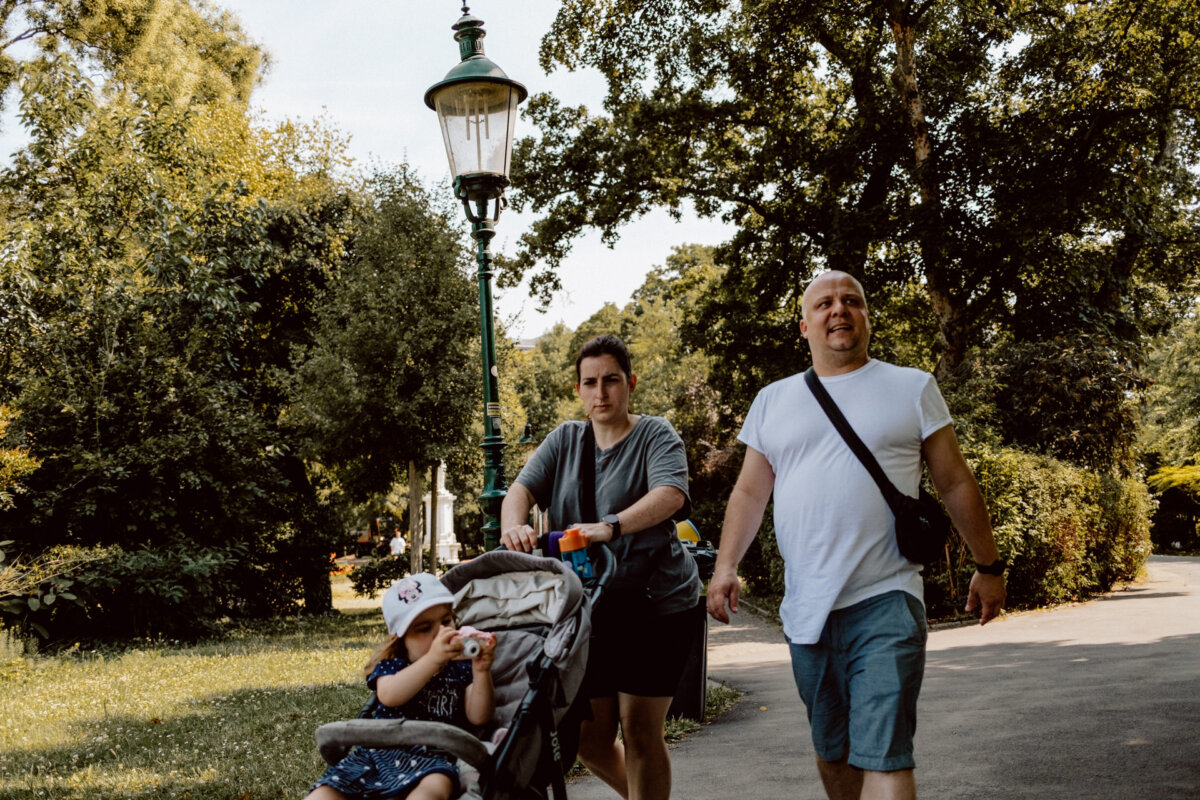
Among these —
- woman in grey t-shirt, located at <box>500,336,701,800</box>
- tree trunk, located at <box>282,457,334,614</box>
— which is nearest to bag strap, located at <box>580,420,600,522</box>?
woman in grey t-shirt, located at <box>500,336,701,800</box>

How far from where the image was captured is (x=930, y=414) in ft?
11.3

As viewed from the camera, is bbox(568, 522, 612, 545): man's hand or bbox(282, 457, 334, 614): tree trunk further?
bbox(282, 457, 334, 614): tree trunk

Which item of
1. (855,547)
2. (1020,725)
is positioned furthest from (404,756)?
(1020,725)

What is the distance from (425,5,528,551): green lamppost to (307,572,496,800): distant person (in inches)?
129

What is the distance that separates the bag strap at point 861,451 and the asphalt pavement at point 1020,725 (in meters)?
2.71

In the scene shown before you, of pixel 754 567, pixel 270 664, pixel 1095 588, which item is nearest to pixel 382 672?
pixel 270 664

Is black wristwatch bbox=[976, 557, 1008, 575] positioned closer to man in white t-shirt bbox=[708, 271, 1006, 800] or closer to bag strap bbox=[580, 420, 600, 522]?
man in white t-shirt bbox=[708, 271, 1006, 800]

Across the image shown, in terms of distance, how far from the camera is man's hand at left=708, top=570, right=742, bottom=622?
147 inches

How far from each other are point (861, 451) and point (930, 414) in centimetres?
29

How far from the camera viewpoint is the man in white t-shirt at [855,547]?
3244mm

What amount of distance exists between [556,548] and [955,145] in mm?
16465

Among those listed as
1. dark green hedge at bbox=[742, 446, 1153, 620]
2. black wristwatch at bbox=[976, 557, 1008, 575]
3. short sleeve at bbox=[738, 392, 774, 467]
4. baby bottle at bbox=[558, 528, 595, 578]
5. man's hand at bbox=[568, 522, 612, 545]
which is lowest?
dark green hedge at bbox=[742, 446, 1153, 620]

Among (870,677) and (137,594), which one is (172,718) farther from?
(137,594)

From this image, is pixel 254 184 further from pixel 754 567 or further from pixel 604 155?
pixel 754 567
